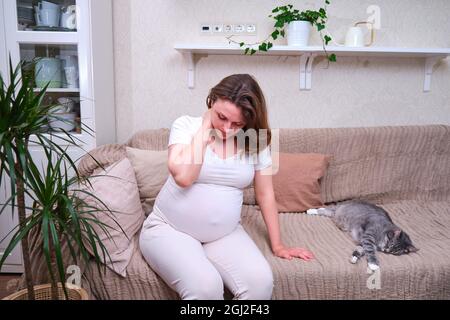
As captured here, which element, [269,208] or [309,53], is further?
[309,53]

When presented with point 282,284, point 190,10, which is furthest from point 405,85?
point 282,284

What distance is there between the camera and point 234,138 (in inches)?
56.7

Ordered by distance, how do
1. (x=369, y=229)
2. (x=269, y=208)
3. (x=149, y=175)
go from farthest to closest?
(x=149, y=175) → (x=369, y=229) → (x=269, y=208)

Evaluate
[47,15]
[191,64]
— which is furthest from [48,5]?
[191,64]

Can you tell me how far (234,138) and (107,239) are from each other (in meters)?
0.60

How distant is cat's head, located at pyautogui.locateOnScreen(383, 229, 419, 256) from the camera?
1.50m

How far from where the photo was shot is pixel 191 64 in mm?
2209

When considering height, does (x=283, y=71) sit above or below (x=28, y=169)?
above

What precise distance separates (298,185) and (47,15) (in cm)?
154

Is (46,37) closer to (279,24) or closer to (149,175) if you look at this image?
(149,175)


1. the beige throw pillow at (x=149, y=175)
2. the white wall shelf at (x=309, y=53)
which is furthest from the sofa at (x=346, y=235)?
the white wall shelf at (x=309, y=53)
